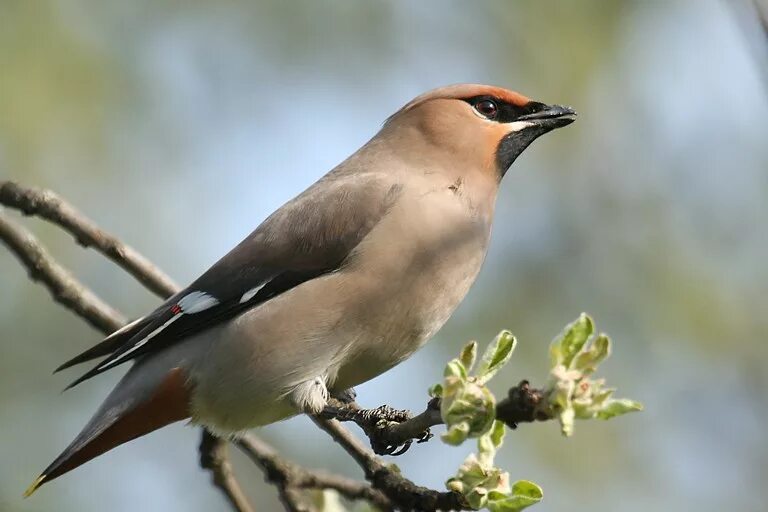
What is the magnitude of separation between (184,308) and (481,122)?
1712 mm

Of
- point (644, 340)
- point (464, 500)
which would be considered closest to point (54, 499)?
point (644, 340)

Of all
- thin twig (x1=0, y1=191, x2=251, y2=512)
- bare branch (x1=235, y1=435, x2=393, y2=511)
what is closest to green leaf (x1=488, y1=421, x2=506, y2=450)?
bare branch (x1=235, y1=435, x2=393, y2=511)

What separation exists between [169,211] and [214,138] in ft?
2.30

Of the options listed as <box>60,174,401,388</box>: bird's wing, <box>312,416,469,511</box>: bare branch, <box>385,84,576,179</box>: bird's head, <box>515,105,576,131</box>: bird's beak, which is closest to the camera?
<box>312,416,469,511</box>: bare branch

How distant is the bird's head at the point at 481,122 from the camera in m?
5.32

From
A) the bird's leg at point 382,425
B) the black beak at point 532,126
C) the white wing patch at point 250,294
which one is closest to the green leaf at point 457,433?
the bird's leg at point 382,425

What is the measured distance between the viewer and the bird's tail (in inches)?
172

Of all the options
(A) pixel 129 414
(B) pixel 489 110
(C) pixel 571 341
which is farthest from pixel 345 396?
(C) pixel 571 341

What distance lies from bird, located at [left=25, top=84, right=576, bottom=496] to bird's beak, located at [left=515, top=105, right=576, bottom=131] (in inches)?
24.5

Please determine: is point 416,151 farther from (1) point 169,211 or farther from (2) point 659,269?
(1) point 169,211

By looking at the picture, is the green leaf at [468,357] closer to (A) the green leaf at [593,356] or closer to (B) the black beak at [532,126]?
(A) the green leaf at [593,356]

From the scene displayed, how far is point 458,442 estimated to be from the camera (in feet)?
9.35

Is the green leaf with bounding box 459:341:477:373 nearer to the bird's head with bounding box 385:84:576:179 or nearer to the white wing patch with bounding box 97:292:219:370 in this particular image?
the white wing patch with bounding box 97:292:219:370

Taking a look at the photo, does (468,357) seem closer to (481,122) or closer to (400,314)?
(400,314)
